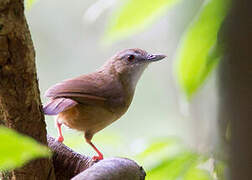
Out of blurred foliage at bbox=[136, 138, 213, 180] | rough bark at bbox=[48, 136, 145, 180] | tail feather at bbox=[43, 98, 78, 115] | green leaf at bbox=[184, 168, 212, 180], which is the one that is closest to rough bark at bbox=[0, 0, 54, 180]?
rough bark at bbox=[48, 136, 145, 180]

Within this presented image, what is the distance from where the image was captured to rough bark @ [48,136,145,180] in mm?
1197

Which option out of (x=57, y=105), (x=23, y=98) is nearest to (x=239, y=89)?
(x=23, y=98)

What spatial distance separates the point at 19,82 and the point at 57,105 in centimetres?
111

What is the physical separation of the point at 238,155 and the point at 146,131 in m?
4.63

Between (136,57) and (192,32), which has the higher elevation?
(192,32)

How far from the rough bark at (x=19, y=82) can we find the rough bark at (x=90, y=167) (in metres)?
0.20

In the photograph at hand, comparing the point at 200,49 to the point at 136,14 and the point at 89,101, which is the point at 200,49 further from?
the point at 89,101

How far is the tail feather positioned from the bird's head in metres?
0.91

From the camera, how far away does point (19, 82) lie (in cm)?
122

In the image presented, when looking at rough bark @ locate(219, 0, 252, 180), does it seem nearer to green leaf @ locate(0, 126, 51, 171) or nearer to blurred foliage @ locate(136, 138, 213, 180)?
blurred foliage @ locate(136, 138, 213, 180)

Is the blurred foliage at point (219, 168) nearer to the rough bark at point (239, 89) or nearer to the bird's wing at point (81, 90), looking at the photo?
the rough bark at point (239, 89)

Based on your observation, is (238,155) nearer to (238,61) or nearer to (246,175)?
(246,175)

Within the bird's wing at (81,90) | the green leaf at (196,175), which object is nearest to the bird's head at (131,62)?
the bird's wing at (81,90)

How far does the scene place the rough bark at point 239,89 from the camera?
0.99m
